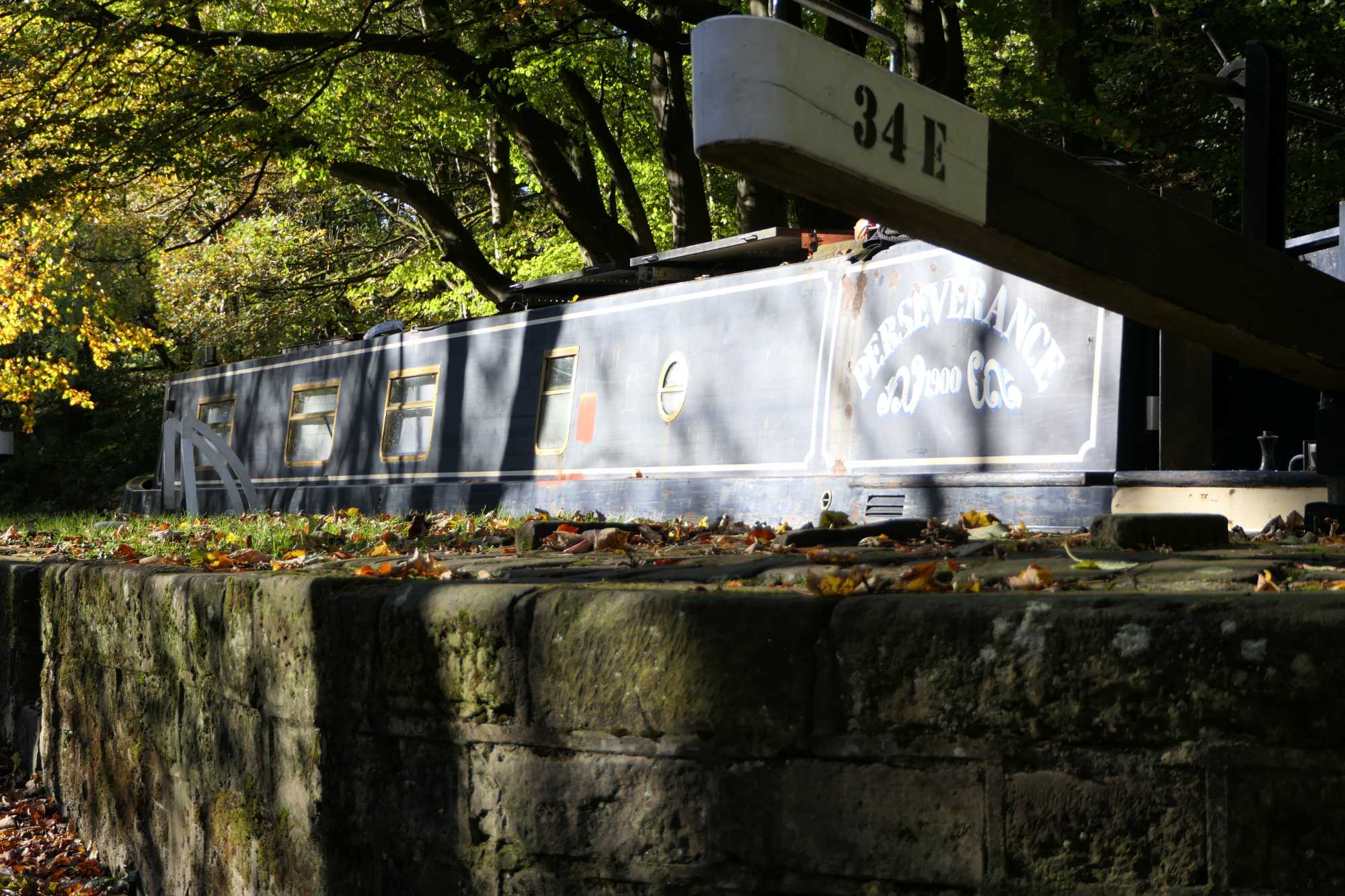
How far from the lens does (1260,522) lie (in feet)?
17.8

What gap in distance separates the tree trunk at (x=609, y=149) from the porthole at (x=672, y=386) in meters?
6.08

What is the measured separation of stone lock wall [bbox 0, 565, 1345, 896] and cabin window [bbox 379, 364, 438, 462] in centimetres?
788

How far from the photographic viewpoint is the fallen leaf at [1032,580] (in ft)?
8.66

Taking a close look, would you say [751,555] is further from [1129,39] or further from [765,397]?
[1129,39]

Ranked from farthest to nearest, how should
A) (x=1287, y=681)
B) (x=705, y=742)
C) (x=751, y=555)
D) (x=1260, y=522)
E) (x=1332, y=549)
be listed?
(x=1260, y=522)
(x=751, y=555)
(x=1332, y=549)
(x=705, y=742)
(x=1287, y=681)

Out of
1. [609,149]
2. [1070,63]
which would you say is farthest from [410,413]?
[1070,63]

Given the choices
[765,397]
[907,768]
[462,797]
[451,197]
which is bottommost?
[462,797]

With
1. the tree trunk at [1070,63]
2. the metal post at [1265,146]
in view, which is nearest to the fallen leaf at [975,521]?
the metal post at [1265,146]

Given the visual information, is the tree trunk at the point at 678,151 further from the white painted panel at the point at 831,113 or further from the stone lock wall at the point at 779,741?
the white painted panel at the point at 831,113

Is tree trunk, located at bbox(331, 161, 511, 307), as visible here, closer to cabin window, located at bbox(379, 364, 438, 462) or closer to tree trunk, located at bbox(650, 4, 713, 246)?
tree trunk, located at bbox(650, 4, 713, 246)

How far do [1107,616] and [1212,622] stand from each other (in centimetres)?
15

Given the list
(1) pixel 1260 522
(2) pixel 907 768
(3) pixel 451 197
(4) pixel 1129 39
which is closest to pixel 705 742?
(2) pixel 907 768

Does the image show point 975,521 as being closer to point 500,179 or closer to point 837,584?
point 837,584

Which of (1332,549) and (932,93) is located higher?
(932,93)
